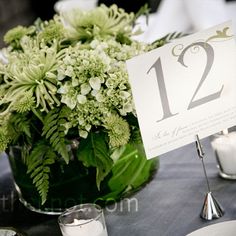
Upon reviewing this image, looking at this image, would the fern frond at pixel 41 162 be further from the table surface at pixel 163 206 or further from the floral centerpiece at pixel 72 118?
the table surface at pixel 163 206

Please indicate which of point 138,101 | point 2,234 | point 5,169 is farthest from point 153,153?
point 5,169

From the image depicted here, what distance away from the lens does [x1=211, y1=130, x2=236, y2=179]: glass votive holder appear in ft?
3.51

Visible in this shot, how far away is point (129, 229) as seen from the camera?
968 millimetres

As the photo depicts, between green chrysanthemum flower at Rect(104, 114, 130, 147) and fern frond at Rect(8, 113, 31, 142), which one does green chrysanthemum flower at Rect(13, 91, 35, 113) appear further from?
green chrysanthemum flower at Rect(104, 114, 130, 147)

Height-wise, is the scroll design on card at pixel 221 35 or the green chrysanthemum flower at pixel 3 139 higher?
the scroll design on card at pixel 221 35

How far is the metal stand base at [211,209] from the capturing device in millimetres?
943

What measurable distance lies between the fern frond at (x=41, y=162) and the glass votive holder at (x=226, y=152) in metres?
0.33

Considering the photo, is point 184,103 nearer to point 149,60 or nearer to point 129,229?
point 149,60

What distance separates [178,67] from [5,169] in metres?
0.60

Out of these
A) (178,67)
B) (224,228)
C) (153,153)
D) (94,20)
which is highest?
(94,20)

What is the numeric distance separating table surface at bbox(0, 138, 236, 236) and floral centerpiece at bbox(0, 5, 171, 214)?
0.04 metres

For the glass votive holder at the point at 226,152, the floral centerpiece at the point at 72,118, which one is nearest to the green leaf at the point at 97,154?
the floral centerpiece at the point at 72,118

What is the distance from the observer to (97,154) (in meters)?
0.96

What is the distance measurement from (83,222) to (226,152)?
331 millimetres
